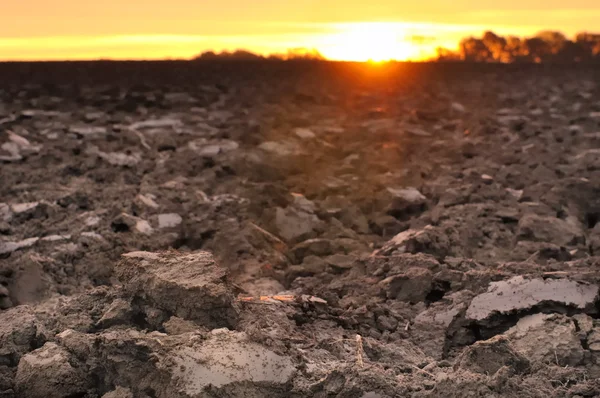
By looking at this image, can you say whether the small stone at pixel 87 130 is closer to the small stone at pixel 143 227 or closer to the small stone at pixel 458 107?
the small stone at pixel 143 227

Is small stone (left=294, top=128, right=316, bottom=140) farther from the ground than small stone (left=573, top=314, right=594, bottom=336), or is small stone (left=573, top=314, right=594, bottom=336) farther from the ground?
small stone (left=294, top=128, right=316, bottom=140)

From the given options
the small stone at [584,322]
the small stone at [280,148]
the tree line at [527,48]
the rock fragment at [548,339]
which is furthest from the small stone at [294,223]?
the tree line at [527,48]

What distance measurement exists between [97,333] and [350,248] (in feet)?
6.08

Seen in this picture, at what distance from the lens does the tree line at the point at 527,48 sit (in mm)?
30312

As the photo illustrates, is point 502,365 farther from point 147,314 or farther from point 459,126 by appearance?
point 459,126

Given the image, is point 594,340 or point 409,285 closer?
point 594,340

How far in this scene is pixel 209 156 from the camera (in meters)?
6.15

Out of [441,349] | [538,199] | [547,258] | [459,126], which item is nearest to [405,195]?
[538,199]

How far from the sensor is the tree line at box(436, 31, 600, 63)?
30.3 m

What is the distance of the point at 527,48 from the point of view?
109 feet

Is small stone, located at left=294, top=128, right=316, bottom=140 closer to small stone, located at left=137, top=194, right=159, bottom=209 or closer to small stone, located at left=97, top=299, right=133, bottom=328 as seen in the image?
small stone, located at left=137, top=194, right=159, bottom=209

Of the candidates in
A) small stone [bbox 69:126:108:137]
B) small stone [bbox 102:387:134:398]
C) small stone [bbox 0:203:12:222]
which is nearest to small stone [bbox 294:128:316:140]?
small stone [bbox 69:126:108:137]

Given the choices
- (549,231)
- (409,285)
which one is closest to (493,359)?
(409,285)

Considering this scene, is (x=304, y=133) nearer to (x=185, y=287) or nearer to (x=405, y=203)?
(x=405, y=203)
